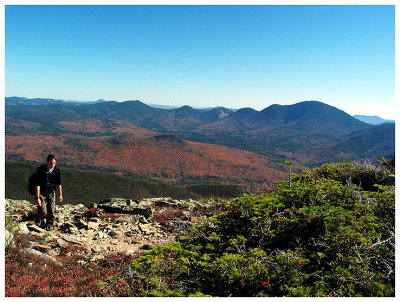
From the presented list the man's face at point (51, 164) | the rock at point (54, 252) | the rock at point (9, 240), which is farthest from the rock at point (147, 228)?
the rock at point (9, 240)

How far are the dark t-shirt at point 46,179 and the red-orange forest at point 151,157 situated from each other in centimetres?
6306

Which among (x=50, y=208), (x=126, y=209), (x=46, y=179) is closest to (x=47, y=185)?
(x=46, y=179)

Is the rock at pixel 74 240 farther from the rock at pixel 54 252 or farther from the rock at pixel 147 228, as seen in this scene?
the rock at pixel 147 228

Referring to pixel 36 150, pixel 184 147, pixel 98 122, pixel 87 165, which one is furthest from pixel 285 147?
pixel 98 122

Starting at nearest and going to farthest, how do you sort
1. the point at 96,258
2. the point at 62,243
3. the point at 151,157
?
the point at 96,258, the point at 62,243, the point at 151,157

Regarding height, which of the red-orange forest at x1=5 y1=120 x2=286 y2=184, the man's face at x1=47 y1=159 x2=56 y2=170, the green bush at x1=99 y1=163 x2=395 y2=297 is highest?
the man's face at x1=47 y1=159 x2=56 y2=170

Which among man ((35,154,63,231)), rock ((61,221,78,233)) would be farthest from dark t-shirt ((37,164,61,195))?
rock ((61,221,78,233))

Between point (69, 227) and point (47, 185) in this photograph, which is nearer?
point (47, 185)

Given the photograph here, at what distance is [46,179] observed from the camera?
564 centimetres

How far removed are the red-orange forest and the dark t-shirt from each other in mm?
63056

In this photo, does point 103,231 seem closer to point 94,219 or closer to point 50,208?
point 94,219

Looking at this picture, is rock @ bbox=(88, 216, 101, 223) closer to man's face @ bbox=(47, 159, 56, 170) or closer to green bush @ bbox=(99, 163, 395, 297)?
man's face @ bbox=(47, 159, 56, 170)

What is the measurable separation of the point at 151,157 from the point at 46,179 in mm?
84169

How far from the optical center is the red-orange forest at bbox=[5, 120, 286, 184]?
2958 inches
